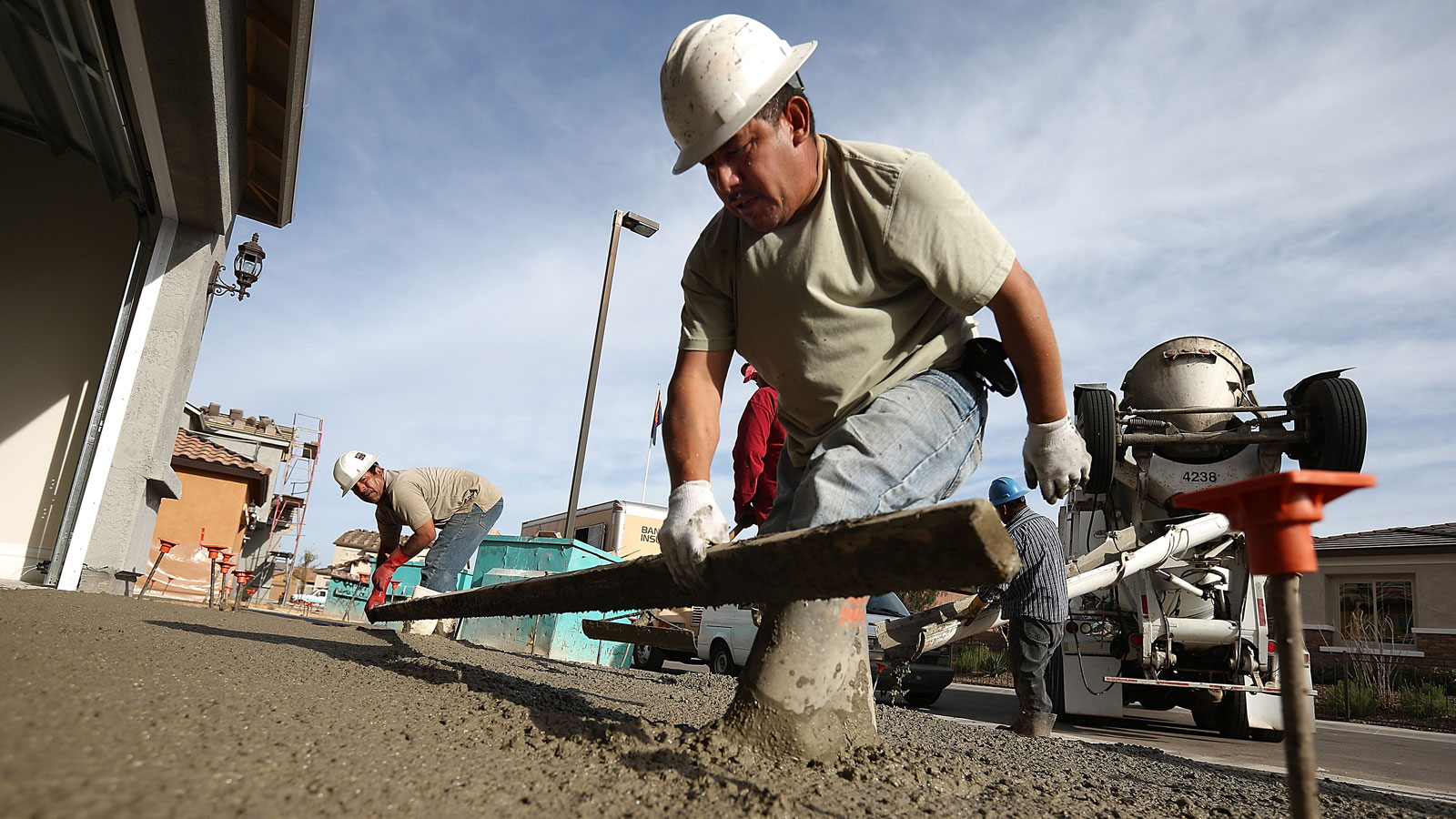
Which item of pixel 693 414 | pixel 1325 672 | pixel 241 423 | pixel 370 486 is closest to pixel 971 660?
pixel 1325 672

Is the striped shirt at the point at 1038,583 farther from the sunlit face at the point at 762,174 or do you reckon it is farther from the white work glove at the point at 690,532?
the sunlit face at the point at 762,174

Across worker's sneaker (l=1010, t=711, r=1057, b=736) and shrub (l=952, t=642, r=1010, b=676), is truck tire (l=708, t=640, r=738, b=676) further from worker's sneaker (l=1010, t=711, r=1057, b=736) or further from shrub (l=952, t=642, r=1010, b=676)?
shrub (l=952, t=642, r=1010, b=676)

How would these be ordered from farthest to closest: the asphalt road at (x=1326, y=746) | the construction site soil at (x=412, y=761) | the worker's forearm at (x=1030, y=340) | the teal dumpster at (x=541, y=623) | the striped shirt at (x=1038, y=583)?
the teal dumpster at (x=541, y=623), the striped shirt at (x=1038, y=583), the asphalt road at (x=1326, y=746), the worker's forearm at (x=1030, y=340), the construction site soil at (x=412, y=761)

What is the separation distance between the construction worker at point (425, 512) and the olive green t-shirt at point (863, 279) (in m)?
5.13

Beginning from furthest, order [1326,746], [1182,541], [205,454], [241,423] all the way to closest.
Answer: [241,423], [205,454], [1326,746], [1182,541]

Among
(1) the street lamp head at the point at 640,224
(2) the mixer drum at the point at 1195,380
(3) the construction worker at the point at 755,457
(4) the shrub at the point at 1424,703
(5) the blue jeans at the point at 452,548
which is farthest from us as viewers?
(1) the street lamp head at the point at 640,224

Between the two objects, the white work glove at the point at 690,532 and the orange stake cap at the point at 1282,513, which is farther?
the white work glove at the point at 690,532

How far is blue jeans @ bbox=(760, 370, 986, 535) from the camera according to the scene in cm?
166

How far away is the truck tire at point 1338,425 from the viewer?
508cm

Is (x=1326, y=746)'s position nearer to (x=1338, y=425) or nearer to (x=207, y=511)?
(x=1338, y=425)

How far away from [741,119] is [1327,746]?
6990 millimetres

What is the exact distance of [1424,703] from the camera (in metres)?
10.7

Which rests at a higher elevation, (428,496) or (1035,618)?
(428,496)

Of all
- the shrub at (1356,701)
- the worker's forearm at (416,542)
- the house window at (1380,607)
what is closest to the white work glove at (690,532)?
the worker's forearm at (416,542)
